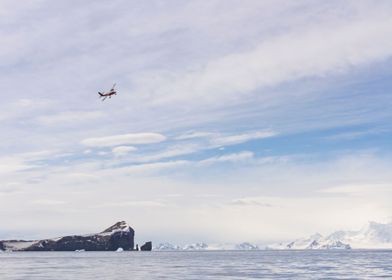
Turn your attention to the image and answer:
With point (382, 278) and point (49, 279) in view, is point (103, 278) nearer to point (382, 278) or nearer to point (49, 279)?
point (49, 279)

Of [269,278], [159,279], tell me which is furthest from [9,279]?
[269,278]

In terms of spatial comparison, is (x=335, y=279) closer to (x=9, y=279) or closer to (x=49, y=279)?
(x=49, y=279)

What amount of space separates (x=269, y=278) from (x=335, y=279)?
12064 mm

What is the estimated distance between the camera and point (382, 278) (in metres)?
104

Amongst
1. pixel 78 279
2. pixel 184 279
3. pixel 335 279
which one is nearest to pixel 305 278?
pixel 335 279

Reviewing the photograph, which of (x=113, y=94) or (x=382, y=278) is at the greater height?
(x=113, y=94)

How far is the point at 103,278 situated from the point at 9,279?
18121 mm

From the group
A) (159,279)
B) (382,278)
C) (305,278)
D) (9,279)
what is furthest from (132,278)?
(382,278)

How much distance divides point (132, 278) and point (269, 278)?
2614cm

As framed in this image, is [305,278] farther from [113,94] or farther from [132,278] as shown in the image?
[113,94]

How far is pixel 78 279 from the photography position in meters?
104

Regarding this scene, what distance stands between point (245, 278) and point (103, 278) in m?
27.7

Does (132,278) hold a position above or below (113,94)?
below

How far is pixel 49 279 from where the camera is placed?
341 ft
